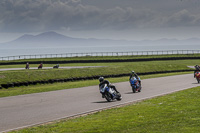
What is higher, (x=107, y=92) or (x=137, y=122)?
(x=107, y=92)

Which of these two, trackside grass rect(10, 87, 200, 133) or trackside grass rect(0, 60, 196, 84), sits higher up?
trackside grass rect(0, 60, 196, 84)

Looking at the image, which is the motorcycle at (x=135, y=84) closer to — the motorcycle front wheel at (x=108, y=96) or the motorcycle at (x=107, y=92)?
the motorcycle at (x=107, y=92)

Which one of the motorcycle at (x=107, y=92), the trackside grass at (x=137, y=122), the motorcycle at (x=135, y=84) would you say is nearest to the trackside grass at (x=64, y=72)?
the motorcycle at (x=135, y=84)

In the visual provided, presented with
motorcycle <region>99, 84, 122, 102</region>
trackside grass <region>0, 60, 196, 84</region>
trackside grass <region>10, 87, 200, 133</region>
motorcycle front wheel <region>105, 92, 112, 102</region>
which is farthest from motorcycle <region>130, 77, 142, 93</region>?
trackside grass <region>0, 60, 196, 84</region>

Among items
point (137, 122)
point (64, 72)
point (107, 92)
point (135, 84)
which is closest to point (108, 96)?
point (107, 92)

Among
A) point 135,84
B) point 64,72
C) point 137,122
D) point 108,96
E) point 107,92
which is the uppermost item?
point 64,72

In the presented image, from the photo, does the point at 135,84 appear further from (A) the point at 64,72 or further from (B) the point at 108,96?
(A) the point at 64,72

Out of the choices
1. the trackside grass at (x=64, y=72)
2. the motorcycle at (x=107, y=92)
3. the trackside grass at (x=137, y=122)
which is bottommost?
the trackside grass at (x=137, y=122)

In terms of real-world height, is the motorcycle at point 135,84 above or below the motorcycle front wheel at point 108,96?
above

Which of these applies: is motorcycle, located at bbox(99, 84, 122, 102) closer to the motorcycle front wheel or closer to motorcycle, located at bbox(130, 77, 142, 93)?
the motorcycle front wheel

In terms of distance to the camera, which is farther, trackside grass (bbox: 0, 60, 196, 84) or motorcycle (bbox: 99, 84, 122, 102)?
trackside grass (bbox: 0, 60, 196, 84)

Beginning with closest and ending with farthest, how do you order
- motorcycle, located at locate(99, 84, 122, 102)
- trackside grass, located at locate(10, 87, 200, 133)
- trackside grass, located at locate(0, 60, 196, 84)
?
trackside grass, located at locate(10, 87, 200, 133) → motorcycle, located at locate(99, 84, 122, 102) → trackside grass, located at locate(0, 60, 196, 84)

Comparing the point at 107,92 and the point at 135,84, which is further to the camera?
the point at 135,84

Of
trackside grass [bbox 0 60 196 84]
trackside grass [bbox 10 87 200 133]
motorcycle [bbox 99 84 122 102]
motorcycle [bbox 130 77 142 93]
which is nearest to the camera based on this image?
trackside grass [bbox 10 87 200 133]
